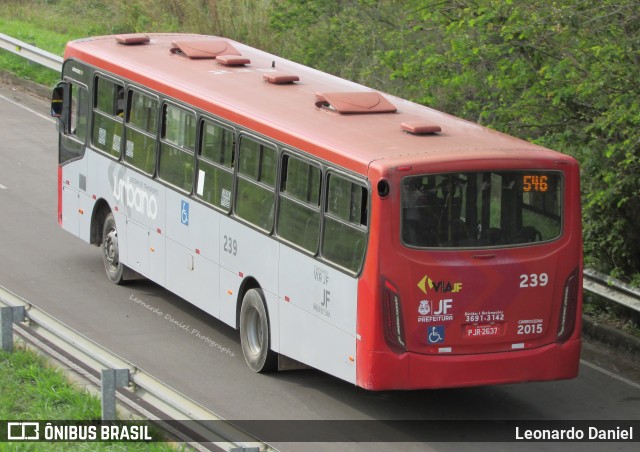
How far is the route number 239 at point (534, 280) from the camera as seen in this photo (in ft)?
37.6

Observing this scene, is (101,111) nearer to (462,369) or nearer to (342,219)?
(342,219)

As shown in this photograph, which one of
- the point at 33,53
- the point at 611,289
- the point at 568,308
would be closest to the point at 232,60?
the point at 611,289

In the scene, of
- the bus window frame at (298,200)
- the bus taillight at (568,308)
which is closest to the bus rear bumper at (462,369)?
the bus taillight at (568,308)

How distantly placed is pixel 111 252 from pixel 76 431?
6123 millimetres

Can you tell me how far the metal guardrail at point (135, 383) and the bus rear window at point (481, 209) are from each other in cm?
236

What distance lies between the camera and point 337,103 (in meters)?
12.8

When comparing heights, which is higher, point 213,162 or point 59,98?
point 213,162

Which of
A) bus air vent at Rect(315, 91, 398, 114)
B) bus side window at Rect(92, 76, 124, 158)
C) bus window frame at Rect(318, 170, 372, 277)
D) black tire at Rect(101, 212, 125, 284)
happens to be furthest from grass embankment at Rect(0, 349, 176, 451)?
bus side window at Rect(92, 76, 124, 158)

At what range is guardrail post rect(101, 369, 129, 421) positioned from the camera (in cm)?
1038

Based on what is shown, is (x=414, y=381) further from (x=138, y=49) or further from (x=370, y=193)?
(x=138, y=49)

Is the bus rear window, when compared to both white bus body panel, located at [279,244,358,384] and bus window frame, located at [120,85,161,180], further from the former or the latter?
bus window frame, located at [120,85,161,180]

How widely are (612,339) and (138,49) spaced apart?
21.7 feet

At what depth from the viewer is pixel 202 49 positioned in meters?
15.6

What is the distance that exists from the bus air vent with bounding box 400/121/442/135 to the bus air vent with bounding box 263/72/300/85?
8.56ft
